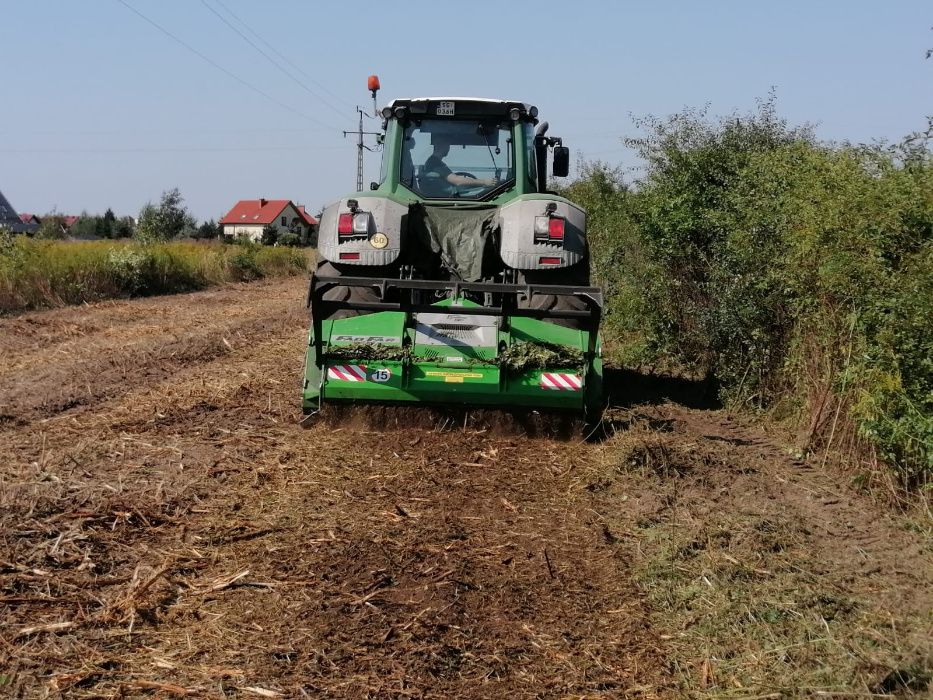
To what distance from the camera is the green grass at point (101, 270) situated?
14.6 m

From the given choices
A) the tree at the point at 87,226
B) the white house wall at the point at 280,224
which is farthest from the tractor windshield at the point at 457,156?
the white house wall at the point at 280,224

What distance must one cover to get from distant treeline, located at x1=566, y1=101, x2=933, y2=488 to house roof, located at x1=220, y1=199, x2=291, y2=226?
6345cm

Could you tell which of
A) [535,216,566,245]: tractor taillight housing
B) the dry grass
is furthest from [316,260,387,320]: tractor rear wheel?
the dry grass

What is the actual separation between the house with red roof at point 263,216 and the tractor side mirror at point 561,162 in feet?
212

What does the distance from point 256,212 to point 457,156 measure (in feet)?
223

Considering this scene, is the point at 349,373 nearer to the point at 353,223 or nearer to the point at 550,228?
the point at 353,223

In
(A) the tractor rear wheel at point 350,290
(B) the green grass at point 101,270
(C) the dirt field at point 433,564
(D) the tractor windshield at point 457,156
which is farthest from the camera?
(B) the green grass at point 101,270

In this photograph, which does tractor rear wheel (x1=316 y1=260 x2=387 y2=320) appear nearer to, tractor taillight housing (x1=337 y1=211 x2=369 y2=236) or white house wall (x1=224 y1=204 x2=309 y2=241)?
tractor taillight housing (x1=337 y1=211 x2=369 y2=236)

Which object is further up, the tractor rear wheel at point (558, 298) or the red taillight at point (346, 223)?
the red taillight at point (346, 223)

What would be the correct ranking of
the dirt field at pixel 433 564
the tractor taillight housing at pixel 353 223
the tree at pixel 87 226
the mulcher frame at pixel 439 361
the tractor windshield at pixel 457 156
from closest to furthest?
the dirt field at pixel 433 564 < the mulcher frame at pixel 439 361 < the tractor taillight housing at pixel 353 223 < the tractor windshield at pixel 457 156 < the tree at pixel 87 226

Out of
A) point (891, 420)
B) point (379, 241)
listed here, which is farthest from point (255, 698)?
point (379, 241)

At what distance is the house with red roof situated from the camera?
7150 cm

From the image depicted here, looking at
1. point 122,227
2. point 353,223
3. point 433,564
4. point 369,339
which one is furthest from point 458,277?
point 122,227

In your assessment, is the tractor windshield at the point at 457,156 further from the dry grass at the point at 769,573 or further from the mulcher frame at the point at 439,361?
the dry grass at the point at 769,573
